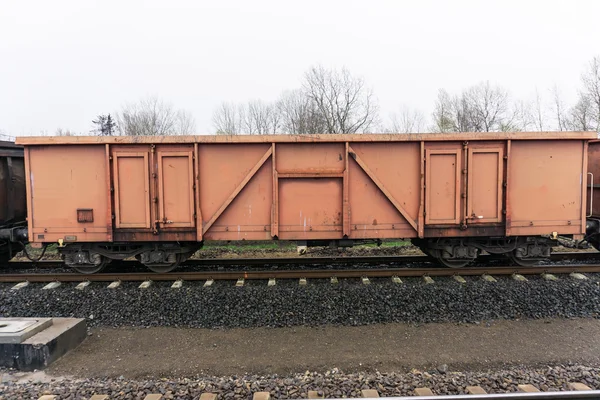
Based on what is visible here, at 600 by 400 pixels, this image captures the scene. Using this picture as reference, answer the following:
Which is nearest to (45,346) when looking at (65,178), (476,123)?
(65,178)

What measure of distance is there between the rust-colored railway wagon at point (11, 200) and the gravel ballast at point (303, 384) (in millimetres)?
3915

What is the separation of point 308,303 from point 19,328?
3.71 meters

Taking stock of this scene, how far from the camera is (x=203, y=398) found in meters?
3.36

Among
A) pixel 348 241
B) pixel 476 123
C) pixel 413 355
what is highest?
pixel 476 123

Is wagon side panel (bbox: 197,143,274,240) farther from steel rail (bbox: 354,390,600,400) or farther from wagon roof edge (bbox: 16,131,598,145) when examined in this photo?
steel rail (bbox: 354,390,600,400)

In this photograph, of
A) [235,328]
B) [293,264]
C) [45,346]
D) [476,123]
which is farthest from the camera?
[476,123]

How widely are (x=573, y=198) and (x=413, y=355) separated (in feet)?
15.1

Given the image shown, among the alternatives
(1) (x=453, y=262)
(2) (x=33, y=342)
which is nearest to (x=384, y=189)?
(1) (x=453, y=262)

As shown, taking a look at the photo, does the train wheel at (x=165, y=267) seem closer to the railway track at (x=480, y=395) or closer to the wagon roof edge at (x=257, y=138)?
the wagon roof edge at (x=257, y=138)

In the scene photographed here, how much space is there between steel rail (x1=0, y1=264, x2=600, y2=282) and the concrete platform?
200 cm

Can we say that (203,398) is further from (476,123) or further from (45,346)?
(476,123)

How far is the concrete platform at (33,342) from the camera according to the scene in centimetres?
399

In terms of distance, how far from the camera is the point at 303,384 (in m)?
3.56

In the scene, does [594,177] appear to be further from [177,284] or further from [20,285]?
[20,285]
